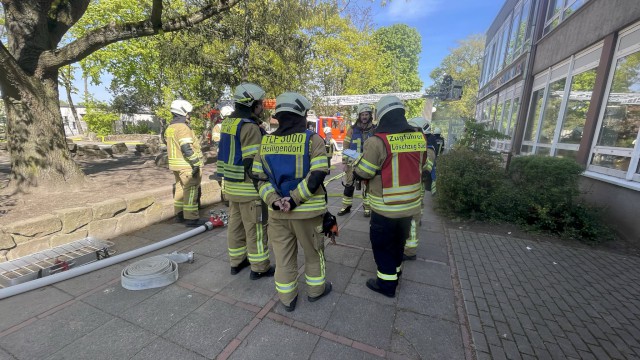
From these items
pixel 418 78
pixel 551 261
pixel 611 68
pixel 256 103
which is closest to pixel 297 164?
pixel 256 103

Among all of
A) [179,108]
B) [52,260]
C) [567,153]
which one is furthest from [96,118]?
[567,153]

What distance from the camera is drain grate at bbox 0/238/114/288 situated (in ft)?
9.68

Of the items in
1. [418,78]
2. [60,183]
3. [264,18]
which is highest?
[418,78]

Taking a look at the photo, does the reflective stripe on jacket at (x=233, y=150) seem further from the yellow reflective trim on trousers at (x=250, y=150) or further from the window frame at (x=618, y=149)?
the window frame at (x=618, y=149)

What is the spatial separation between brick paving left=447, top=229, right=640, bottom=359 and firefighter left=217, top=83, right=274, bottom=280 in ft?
7.41

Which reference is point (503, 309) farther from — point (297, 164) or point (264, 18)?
point (264, 18)

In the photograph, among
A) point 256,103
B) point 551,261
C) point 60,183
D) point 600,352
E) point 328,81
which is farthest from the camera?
point 328,81

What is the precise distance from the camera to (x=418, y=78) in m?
38.3

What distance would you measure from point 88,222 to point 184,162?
1.55 metres

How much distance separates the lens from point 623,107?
5055mm

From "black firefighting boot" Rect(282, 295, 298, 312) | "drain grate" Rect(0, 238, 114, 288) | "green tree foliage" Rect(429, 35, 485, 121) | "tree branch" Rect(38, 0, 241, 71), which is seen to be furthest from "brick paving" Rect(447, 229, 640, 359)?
"green tree foliage" Rect(429, 35, 485, 121)

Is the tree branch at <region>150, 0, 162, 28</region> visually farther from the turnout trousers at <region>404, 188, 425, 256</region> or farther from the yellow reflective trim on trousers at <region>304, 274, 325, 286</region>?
the turnout trousers at <region>404, 188, 425, 256</region>

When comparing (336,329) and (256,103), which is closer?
(336,329)

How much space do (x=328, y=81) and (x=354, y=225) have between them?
64.2 feet
